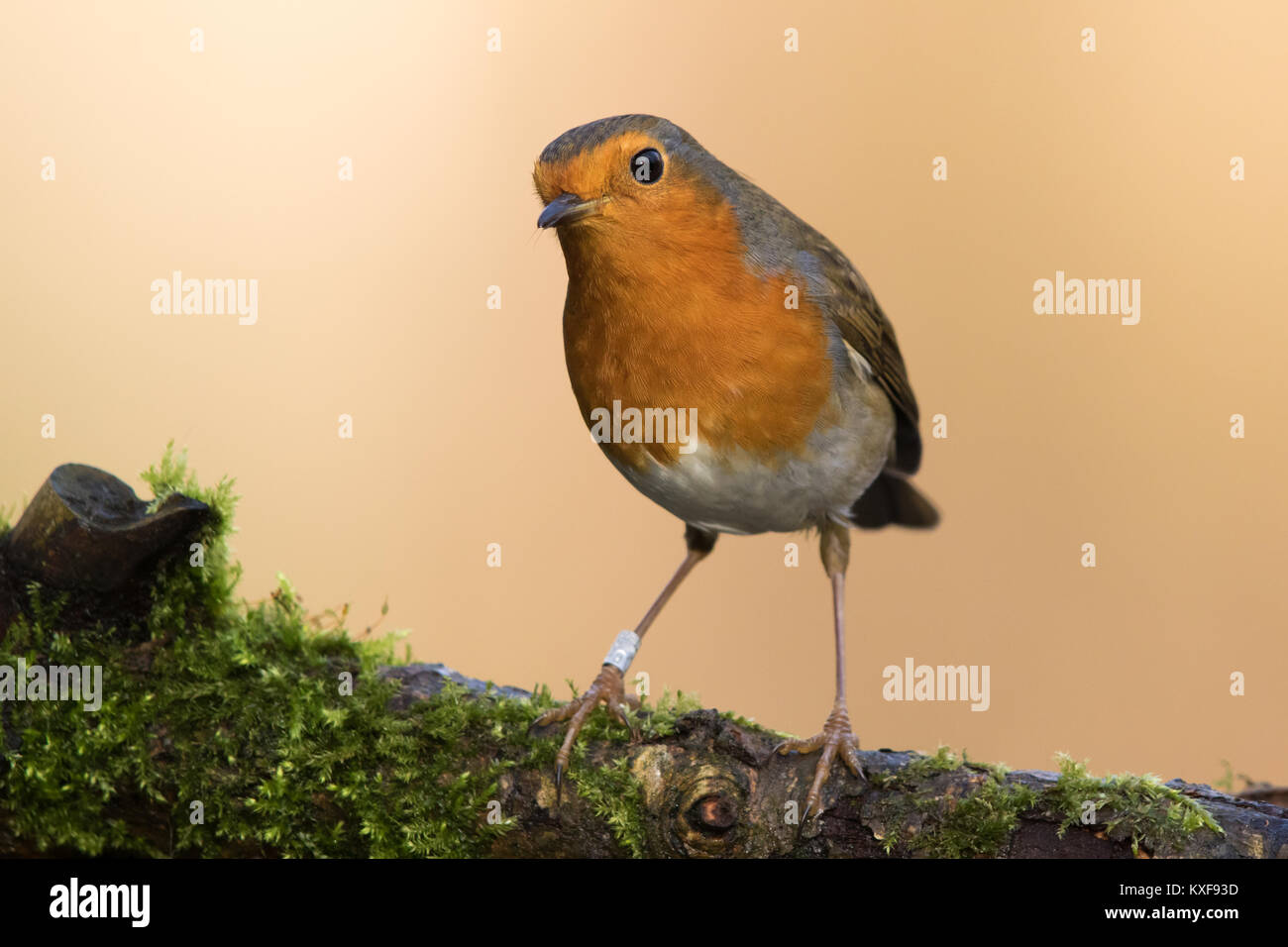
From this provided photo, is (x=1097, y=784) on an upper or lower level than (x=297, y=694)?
lower

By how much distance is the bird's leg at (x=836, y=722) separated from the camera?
2621 mm

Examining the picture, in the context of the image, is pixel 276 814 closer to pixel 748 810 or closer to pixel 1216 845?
pixel 748 810

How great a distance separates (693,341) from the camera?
301 centimetres

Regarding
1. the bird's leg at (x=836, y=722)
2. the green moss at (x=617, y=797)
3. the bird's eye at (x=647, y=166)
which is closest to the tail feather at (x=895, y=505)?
the bird's leg at (x=836, y=722)

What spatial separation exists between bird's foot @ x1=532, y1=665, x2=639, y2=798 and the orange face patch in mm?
621

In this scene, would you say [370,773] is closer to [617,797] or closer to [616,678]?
[617,797]

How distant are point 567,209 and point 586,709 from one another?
130cm

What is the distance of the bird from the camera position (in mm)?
2975

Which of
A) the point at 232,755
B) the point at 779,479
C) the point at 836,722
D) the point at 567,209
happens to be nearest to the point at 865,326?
the point at 779,479

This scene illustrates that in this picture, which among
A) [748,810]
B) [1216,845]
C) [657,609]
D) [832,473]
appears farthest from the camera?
[657,609]

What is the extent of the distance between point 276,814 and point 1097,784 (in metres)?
1.89

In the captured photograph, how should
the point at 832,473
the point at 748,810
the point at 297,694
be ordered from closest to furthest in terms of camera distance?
the point at 748,810, the point at 297,694, the point at 832,473

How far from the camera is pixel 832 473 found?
10.7 ft

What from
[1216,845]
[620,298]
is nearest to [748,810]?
[1216,845]
